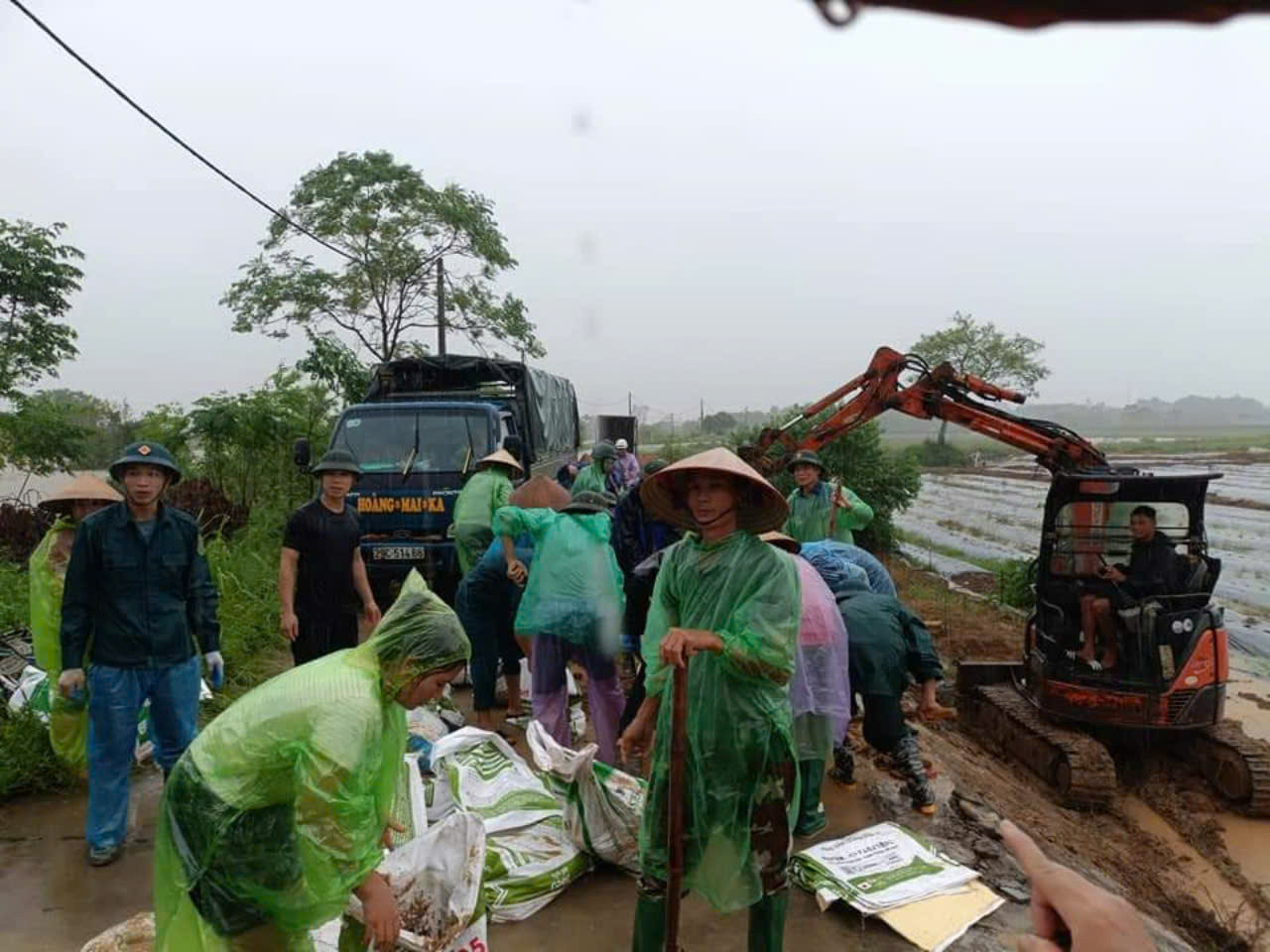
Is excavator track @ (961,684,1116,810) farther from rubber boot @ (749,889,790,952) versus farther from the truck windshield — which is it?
the truck windshield

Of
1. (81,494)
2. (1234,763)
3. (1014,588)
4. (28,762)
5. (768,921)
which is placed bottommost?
(1014,588)

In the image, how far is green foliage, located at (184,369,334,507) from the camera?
1027 centimetres

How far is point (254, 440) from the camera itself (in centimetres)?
1058

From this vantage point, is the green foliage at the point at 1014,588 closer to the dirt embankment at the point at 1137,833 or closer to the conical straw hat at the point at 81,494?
the dirt embankment at the point at 1137,833

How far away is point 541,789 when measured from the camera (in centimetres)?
356

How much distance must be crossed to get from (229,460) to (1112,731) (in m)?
10.2

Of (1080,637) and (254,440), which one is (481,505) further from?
(254,440)

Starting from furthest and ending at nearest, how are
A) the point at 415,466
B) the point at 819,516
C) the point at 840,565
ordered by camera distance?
the point at 415,466 < the point at 819,516 < the point at 840,565

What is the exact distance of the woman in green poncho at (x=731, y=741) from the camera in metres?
2.45

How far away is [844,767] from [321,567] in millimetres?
3012

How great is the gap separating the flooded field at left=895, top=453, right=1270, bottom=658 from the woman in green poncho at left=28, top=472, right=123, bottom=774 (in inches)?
319

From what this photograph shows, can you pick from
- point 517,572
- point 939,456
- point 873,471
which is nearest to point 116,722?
point 517,572

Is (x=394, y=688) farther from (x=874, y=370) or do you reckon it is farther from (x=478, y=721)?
(x=874, y=370)

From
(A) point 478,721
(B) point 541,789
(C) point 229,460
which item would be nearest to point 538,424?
(C) point 229,460
